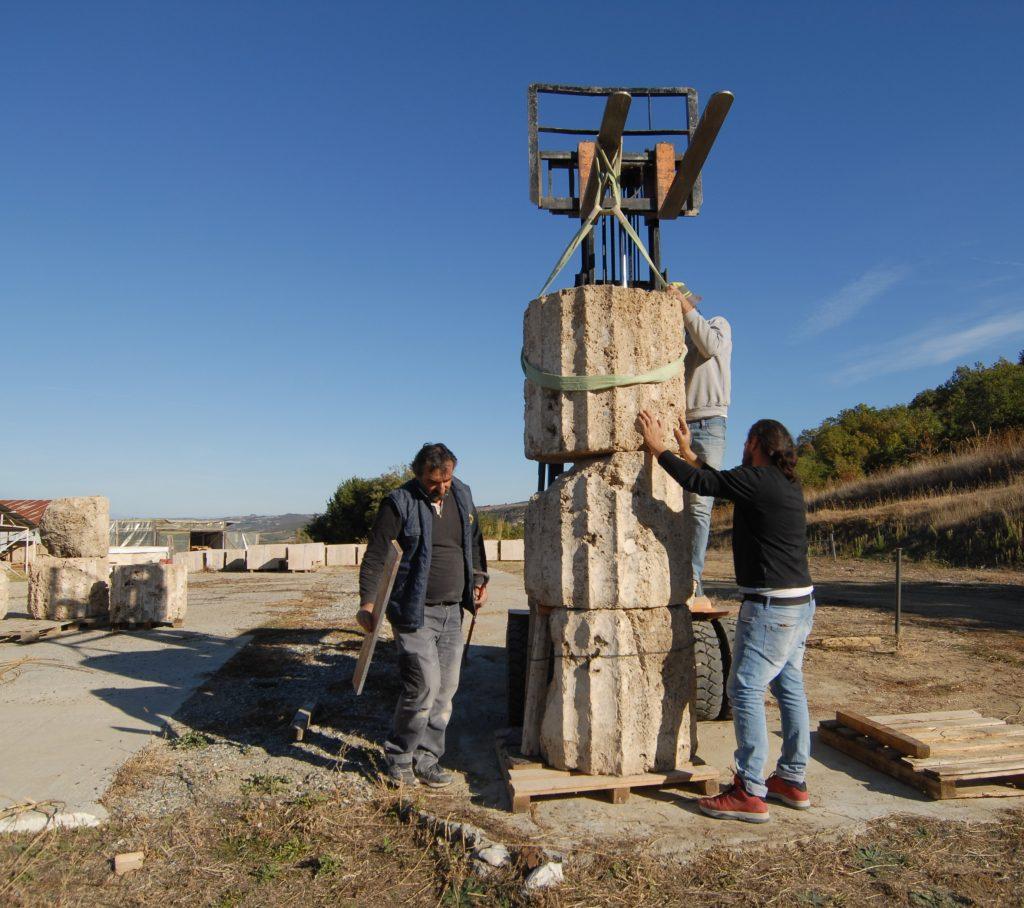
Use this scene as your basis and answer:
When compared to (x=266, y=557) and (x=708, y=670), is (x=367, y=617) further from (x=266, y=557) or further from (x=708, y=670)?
(x=266, y=557)

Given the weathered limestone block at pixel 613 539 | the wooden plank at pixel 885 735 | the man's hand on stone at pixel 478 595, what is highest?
the weathered limestone block at pixel 613 539

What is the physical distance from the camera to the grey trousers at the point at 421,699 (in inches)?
171

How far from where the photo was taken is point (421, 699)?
4359 mm

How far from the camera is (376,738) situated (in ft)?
17.3

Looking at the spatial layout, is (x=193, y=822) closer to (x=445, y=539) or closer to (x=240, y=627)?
(x=445, y=539)

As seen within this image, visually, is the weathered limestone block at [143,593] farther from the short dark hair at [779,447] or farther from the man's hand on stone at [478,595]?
the short dark hair at [779,447]

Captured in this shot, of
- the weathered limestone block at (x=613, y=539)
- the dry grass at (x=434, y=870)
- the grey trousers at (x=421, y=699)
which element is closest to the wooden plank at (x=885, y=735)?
the dry grass at (x=434, y=870)

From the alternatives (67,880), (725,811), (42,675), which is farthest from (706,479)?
(42,675)

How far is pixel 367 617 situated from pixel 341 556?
1647 centimetres

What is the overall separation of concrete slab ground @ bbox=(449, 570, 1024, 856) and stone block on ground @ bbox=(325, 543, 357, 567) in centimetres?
1568

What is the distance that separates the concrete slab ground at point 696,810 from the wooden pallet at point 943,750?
0.26 feet

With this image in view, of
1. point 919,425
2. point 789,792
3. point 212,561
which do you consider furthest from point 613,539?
point 919,425

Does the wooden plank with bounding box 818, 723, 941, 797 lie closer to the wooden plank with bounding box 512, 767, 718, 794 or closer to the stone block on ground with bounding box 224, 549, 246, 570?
the wooden plank with bounding box 512, 767, 718, 794

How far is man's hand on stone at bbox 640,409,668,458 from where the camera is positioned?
4.11 m
